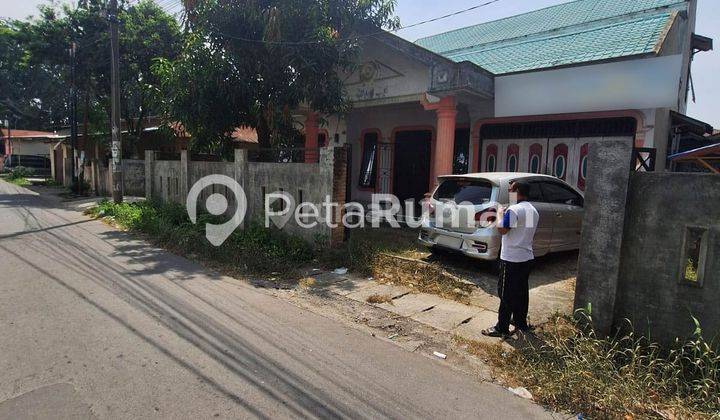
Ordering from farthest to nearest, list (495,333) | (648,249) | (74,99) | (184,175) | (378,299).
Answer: (74,99), (184,175), (378,299), (495,333), (648,249)

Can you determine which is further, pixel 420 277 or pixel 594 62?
pixel 594 62

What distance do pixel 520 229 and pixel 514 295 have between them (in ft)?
2.20

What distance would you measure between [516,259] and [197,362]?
3131mm

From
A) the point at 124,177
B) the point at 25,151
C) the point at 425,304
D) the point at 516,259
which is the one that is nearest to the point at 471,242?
the point at 425,304

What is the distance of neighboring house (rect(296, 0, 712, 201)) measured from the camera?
7.83 metres

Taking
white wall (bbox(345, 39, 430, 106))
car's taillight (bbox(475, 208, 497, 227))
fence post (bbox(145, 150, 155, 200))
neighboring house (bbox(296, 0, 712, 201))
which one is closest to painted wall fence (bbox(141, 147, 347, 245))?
fence post (bbox(145, 150, 155, 200))

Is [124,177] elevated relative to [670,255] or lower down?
elevated

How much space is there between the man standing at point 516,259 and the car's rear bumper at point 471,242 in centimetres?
158

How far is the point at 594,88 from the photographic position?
7.91 m

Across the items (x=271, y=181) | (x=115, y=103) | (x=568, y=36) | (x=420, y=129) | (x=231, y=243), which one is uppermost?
(x=568, y=36)

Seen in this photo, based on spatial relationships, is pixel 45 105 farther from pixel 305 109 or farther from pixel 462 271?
pixel 462 271

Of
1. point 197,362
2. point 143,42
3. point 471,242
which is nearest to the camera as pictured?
point 197,362

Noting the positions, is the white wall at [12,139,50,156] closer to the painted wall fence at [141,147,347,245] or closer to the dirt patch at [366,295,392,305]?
the painted wall fence at [141,147,347,245]

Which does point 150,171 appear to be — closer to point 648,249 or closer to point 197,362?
point 197,362
